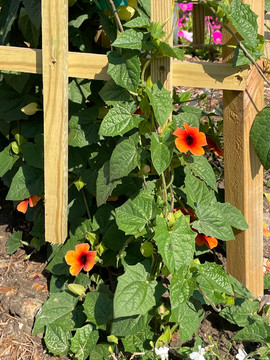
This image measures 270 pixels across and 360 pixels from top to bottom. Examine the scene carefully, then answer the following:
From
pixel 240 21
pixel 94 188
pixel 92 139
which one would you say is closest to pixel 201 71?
pixel 240 21

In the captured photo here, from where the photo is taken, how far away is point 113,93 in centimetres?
167

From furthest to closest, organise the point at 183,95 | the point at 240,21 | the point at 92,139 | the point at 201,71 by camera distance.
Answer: the point at 183,95 → the point at 92,139 → the point at 201,71 → the point at 240,21

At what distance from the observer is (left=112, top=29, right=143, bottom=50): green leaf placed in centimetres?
152

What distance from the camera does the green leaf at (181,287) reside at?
1544 mm

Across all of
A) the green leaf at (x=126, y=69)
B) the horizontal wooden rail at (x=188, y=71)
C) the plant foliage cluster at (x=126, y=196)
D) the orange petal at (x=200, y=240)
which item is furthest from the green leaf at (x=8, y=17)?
the orange petal at (x=200, y=240)

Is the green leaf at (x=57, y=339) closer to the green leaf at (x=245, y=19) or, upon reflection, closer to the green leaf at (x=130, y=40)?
the green leaf at (x=130, y=40)

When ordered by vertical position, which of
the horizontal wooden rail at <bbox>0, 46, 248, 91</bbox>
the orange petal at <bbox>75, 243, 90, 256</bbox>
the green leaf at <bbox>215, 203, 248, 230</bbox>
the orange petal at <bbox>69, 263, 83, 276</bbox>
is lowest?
the orange petal at <bbox>69, 263, 83, 276</bbox>

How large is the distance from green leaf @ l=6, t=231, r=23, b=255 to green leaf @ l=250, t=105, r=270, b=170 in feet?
3.44

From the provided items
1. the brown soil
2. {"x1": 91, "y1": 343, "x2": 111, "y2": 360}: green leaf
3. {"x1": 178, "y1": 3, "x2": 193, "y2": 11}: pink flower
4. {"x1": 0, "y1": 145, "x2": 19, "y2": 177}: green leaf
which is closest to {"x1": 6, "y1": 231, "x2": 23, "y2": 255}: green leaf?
the brown soil

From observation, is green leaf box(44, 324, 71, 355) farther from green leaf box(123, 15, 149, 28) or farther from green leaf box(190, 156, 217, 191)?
green leaf box(123, 15, 149, 28)

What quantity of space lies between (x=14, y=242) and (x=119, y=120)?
868mm

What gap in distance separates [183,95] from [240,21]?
1.54ft

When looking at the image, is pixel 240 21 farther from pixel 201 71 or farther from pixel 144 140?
pixel 144 140

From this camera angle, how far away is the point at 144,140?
180cm
